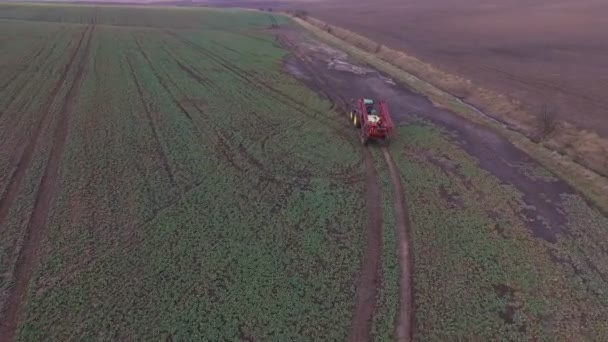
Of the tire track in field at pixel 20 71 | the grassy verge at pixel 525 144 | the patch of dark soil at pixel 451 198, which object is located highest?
the tire track in field at pixel 20 71

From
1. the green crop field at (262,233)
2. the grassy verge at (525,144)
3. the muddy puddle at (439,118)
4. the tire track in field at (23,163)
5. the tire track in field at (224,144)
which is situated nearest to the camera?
the green crop field at (262,233)

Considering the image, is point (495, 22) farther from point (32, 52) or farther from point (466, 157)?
point (32, 52)

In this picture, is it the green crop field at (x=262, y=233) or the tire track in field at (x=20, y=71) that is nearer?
the green crop field at (x=262, y=233)

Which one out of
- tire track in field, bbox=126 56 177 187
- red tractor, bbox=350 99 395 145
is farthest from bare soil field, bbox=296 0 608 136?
tire track in field, bbox=126 56 177 187

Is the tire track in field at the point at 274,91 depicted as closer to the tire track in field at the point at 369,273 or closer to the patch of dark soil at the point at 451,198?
the tire track in field at the point at 369,273

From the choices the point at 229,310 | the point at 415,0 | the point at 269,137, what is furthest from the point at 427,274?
the point at 415,0

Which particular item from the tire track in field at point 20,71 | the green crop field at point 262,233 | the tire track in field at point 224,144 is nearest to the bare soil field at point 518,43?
the green crop field at point 262,233

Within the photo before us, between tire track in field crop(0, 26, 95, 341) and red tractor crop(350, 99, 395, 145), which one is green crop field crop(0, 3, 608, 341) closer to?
tire track in field crop(0, 26, 95, 341)
